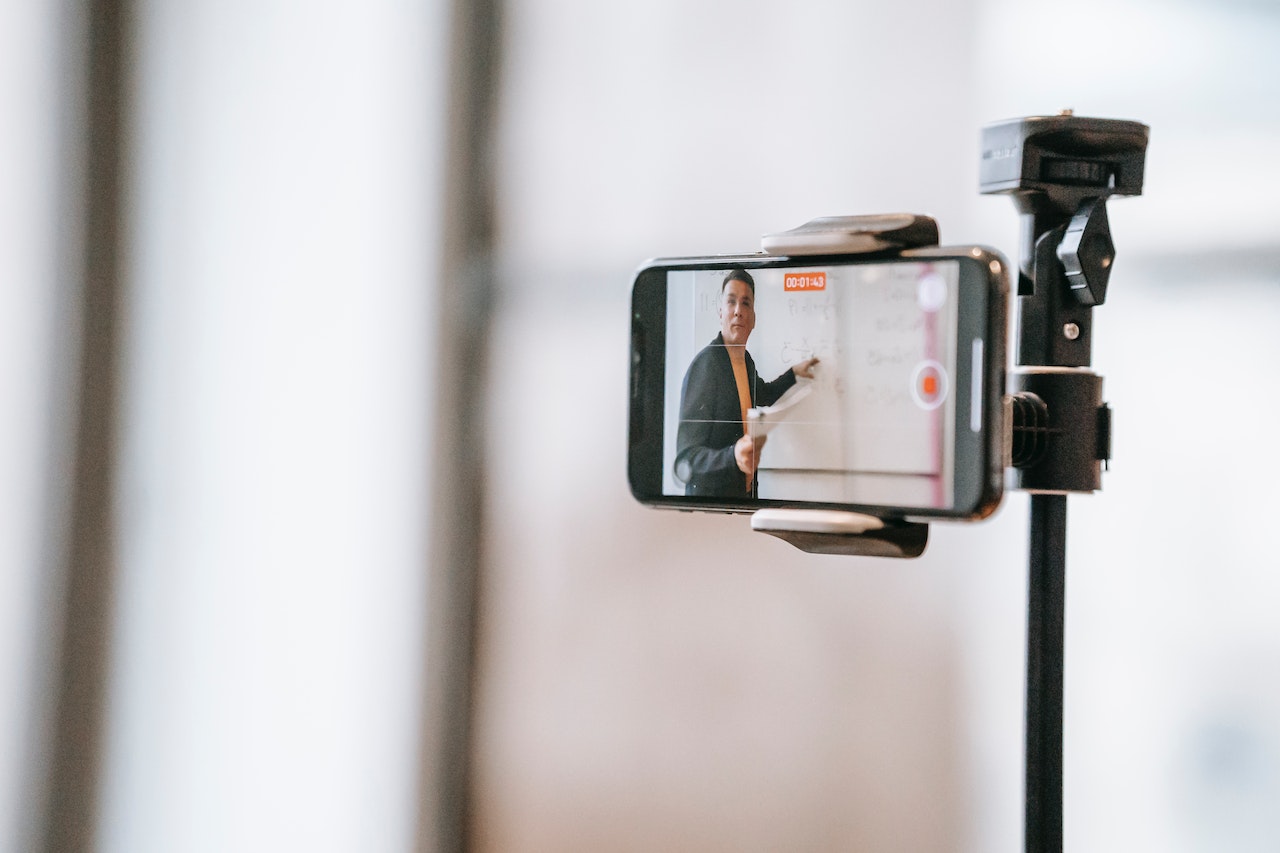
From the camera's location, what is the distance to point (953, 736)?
104 cm

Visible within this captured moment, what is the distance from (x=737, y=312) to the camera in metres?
0.73

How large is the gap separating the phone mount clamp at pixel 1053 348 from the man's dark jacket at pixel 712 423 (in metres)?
0.18

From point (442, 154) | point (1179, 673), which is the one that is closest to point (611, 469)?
point (442, 154)

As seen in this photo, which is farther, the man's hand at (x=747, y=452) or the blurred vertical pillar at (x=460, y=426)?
the blurred vertical pillar at (x=460, y=426)

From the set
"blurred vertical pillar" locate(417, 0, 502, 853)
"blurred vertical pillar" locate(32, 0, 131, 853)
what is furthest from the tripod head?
"blurred vertical pillar" locate(32, 0, 131, 853)

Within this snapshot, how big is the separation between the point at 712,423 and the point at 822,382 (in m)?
0.09

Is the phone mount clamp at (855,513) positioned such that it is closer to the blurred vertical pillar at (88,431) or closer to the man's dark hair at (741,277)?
the man's dark hair at (741,277)

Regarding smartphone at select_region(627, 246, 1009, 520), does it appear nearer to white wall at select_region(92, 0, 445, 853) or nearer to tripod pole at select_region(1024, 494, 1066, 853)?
tripod pole at select_region(1024, 494, 1066, 853)

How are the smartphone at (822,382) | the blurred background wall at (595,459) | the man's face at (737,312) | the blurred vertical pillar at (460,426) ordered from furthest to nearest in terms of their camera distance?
the blurred vertical pillar at (460,426) → the blurred background wall at (595,459) → the man's face at (737,312) → the smartphone at (822,382)

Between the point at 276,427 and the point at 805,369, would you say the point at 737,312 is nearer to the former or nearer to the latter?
the point at 805,369

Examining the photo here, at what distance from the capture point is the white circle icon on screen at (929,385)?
64cm

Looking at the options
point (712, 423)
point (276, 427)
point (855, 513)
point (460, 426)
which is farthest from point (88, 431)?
point (855, 513)

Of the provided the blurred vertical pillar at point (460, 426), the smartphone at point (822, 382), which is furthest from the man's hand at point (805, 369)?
the blurred vertical pillar at point (460, 426)

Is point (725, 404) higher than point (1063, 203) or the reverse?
the reverse
